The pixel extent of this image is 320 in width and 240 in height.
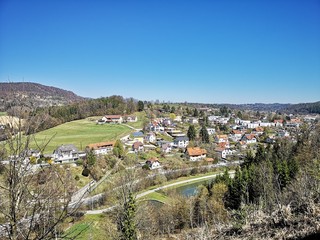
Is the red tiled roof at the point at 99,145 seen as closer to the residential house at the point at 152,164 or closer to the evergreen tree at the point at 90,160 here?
the evergreen tree at the point at 90,160

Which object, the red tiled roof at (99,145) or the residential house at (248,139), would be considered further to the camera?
the residential house at (248,139)

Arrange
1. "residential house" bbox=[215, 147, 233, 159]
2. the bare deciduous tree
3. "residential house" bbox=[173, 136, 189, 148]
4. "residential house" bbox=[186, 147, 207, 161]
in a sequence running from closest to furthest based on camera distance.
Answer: the bare deciduous tree < "residential house" bbox=[186, 147, 207, 161] < "residential house" bbox=[215, 147, 233, 159] < "residential house" bbox=[173, 136, 189, 148]

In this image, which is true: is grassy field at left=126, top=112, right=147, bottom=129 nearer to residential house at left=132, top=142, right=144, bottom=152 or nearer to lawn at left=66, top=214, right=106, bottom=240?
residential house at left=132, top=142, right=144, bottom=152

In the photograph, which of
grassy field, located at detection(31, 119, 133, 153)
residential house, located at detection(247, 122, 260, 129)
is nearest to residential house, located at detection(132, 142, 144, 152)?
grassy field, located at detection(31, 119, 133, 153)

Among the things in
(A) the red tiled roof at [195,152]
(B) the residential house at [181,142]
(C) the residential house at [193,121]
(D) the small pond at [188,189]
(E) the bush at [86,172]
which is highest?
(C) the residential house at [193,121]

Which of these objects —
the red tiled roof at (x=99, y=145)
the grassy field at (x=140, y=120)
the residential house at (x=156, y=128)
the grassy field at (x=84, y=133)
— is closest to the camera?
the red tiled roof at (x=99, y=145)

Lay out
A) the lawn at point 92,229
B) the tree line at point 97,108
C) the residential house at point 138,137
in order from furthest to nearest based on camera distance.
Answer: the tree line at point 97,108, the residential house at point 138,137, the lawn at point 92,229

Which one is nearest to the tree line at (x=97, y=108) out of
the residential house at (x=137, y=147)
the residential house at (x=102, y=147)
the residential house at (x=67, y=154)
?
the residential house at (x=102, y=147)
